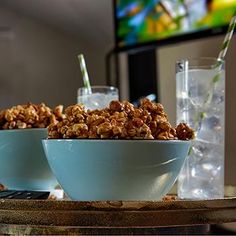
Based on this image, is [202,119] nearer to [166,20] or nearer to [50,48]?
[166,20]

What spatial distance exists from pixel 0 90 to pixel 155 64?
60.5 inches

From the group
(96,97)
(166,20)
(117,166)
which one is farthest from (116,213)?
(166,20)

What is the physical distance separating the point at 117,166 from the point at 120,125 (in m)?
0.05

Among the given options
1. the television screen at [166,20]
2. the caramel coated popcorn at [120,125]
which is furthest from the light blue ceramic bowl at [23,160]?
the television screen at [166,20]

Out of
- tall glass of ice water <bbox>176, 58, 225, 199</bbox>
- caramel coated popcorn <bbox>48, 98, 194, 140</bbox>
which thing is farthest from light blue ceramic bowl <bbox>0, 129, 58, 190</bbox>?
tall glass of ice water <bbox>176, 58, 225, 199</bbox>

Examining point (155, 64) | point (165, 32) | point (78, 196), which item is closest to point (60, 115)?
point (78, 196)

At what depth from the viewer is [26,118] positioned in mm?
729

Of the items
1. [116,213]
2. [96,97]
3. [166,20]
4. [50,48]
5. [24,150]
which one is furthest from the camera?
[50,48]

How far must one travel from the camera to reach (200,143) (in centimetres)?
79

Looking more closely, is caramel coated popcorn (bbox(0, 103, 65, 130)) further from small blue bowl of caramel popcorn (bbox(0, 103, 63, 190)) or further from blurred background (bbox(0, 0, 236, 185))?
blurred background (bbox(0, 0, 236, 185))

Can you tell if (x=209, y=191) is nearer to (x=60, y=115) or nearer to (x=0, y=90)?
(x=60, y=115)

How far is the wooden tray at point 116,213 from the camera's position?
0.50 metres

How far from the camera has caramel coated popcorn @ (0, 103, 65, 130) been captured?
72 cm

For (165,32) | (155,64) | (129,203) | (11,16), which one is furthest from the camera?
(11,16)
